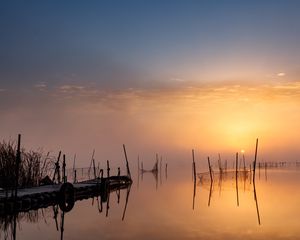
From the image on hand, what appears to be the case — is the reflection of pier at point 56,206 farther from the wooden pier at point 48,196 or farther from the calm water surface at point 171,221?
the calm water surface at point 171,221

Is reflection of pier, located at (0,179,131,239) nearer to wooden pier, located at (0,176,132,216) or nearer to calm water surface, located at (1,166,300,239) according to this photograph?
wooden pier, located at (0,176,132,216)

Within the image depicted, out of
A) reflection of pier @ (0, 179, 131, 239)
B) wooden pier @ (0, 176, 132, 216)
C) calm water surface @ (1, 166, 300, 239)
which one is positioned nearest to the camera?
calm water surface @ (1, 166, 300, 239)

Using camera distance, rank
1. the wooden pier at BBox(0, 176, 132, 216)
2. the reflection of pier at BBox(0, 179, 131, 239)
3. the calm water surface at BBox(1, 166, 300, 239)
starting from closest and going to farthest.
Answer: the calm water surface at BBox(1, 166, 300, 239)
the reflection of pier at BBox(0, 179, 131, 239)
the wooden pier at BBox(0, 176, 132, 216)

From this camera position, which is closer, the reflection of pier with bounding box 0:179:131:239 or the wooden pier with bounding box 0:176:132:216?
the reflection of pier with bounding box 0:179:131:239

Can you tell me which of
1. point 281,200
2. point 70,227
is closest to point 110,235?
point 70,227

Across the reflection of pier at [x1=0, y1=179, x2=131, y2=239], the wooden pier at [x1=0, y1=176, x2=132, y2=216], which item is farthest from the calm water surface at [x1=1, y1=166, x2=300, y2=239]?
the wooden pier at [x1=0, y1=176, x2=132, y2=216]

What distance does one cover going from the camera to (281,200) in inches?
1244

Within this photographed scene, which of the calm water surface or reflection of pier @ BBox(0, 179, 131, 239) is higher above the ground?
reflection of pier @ BBox(0, 179, 131, 239)

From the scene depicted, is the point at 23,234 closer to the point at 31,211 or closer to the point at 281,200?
the point at 31,211

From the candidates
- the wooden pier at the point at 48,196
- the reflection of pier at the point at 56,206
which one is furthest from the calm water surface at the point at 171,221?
the wooden pier at the point at 48,196

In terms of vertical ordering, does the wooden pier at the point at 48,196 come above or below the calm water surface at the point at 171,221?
above

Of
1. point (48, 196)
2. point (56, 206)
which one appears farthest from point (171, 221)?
point (56, 206)

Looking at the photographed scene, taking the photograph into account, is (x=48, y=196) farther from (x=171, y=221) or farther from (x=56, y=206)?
(x=171, y=221)

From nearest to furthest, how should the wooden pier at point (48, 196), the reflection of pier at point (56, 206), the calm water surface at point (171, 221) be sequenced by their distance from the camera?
the calm water surface at point (171, 221) → the reflection of pier at point (56, 206) → the wooden pier at point (48, 196)
